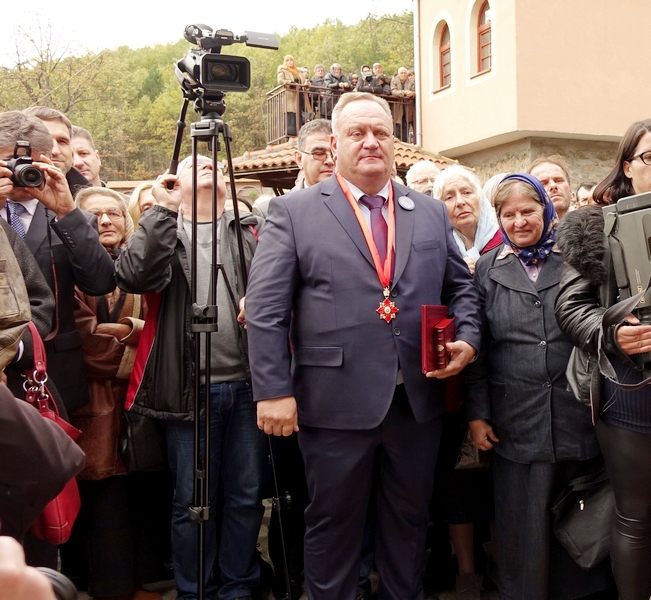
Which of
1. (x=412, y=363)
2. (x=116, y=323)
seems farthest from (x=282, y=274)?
(x=116, y=323)

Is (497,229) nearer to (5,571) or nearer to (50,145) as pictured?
(50,145)

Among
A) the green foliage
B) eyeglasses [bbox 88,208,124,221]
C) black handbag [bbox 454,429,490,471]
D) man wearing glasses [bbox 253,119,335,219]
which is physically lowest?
black handbag [bbox 454,429,490,471]

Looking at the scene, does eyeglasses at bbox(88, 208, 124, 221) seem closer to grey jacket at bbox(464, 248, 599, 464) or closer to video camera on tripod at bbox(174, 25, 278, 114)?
video camera on tripod at bbox(174, 25, 278, 114)

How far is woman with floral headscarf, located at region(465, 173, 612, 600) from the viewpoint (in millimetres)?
2684

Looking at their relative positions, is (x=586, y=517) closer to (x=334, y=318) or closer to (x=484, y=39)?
(x=334, y=318)

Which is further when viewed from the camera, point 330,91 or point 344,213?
point 330,91

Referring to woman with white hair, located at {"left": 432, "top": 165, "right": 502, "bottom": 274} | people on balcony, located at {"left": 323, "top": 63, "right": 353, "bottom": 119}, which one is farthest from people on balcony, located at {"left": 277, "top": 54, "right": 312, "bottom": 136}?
woman with white hair, located at {"left": 432, "top": 165, "right": 502, "bottom": 274}

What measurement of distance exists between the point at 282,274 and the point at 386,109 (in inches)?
32.7

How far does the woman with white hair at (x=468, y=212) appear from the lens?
11.7ft

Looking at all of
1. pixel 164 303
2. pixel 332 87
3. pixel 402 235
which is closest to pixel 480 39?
pixel 332 87

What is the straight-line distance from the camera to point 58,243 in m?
2.76

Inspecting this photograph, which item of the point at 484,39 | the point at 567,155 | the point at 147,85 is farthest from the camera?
the point at 147,85

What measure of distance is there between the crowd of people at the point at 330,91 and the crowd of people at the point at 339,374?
40.8ft

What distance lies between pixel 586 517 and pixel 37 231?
2.47m
